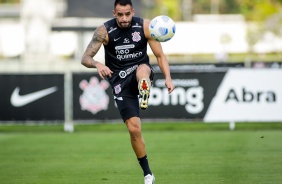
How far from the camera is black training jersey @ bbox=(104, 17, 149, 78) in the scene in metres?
10.8

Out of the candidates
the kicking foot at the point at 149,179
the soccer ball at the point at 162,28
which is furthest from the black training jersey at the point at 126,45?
the kicking foot at the point at 149,179

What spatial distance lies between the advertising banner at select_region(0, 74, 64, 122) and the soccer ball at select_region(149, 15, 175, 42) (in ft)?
32.4

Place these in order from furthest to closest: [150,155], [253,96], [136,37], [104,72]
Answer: [253,96]
[150,155]
[136,37]
[104,72]

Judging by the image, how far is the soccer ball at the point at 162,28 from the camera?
10484 millimetres

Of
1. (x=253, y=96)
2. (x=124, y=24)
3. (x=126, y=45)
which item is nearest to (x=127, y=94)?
(x=126, y=45)

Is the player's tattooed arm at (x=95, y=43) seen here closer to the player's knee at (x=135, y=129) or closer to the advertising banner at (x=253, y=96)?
the player's knee at (x=135, y=129)

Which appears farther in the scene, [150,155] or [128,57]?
[150,155]

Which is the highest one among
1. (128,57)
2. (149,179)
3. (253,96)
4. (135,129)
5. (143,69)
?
(128,57)

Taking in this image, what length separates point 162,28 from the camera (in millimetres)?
10477

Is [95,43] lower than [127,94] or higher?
higher

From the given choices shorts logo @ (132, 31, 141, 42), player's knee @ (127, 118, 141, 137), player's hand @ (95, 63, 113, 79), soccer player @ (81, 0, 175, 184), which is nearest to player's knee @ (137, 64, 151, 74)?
soccer player @ (81, 0, 175, 184)

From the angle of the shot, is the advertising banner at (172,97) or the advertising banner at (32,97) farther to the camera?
the advertising banner at (32,97)

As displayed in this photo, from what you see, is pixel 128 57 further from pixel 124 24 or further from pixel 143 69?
pixel 124 24

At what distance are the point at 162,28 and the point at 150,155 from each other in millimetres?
4619
